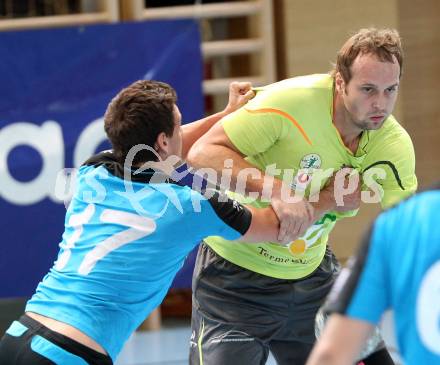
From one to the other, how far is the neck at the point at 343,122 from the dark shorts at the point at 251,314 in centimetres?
51

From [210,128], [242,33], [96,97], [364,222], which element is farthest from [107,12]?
[210,128]

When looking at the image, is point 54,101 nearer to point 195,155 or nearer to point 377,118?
point 195,155

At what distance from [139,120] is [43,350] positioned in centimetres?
71

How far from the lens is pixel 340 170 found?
11.2 ft

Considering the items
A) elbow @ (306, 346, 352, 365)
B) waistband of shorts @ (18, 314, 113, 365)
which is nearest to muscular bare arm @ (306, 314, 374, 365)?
elbow @ (306, 346, 352, 365)

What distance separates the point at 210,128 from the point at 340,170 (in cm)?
49

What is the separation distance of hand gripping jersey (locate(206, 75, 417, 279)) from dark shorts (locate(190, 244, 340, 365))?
0.16 ft

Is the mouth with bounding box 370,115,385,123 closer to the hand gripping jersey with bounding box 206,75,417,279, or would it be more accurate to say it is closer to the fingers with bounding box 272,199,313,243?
the hand gripping jersey with bounding box 206,75,417,279

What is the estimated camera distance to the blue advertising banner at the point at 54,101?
589 centimetres

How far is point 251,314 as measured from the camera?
343 cm

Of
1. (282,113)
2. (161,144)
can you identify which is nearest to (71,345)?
(161,144)

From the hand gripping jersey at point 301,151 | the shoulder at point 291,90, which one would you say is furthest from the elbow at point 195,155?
the shoulder at point 291,90

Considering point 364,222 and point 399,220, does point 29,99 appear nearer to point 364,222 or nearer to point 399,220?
point 364,222

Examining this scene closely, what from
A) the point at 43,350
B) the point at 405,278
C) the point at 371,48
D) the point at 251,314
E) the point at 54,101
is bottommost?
the point at 251,314
